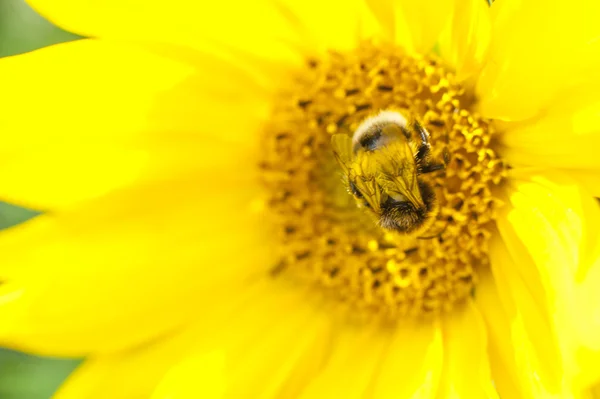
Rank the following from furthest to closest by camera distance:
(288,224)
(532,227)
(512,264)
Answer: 1. (288,224)
2. (512,264)
3. (532,227)

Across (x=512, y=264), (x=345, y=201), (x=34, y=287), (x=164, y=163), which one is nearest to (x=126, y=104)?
(x=164, y=163)

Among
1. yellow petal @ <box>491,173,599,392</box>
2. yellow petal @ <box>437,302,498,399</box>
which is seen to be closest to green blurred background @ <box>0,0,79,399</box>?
yellow petal @ <box>437,302,498,399</box>

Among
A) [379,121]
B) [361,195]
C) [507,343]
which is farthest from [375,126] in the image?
[507,343]

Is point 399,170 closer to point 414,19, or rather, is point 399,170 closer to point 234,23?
point 414,19

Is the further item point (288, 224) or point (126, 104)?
point (288, 224)

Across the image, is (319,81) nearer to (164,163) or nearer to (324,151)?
(324,151)

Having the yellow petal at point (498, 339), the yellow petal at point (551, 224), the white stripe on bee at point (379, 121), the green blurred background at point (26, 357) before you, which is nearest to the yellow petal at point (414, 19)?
the white stripe on bee at point (379, 121)
